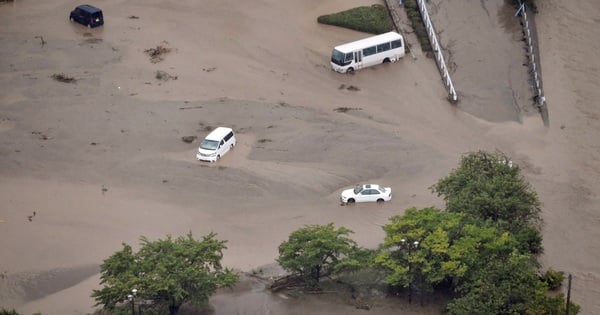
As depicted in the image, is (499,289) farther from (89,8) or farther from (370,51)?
(89,8)

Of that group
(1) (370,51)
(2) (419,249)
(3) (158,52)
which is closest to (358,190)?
(2) (419,249)

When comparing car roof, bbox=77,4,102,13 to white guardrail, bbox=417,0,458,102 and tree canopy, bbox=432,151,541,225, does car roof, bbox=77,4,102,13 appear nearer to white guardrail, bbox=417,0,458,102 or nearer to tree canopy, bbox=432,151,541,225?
white guardrail, bbox=417,0,458,102

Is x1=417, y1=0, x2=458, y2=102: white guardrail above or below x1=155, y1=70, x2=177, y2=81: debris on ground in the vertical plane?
above

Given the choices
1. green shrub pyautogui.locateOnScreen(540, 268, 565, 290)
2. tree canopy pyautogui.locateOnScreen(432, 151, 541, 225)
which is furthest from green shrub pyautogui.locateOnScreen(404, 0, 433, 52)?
green shrub pyautogui.locateOnScreen(540, 268, 565, 290)

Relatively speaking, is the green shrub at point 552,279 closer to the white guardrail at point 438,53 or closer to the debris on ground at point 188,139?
the white guardrail at point 438,53

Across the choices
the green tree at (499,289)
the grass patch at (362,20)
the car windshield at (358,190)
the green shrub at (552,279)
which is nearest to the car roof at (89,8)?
the grass patch at (362,20)

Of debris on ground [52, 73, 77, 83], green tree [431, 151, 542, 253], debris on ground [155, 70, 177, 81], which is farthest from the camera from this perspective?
debris on ground [155, 70, 177, 81]

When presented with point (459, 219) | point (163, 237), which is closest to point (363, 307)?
point (459, 219)
